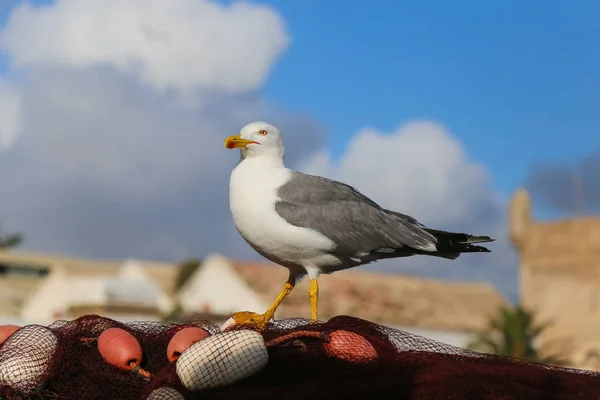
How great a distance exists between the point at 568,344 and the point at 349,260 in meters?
50.6

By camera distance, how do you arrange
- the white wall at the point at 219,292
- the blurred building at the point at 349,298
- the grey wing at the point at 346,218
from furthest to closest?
the white wall at the point at 219,292 < the blurred building at the point at 349,298 < the grey wing at the point at 346,218

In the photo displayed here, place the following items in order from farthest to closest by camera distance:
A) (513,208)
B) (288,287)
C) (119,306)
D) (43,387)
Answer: (513,208) < (119,306) < (288,287) < (43,387)

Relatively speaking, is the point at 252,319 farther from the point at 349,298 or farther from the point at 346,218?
the point at 349,298

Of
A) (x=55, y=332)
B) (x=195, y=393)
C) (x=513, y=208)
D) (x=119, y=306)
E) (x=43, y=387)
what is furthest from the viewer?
(x=513, y=208)

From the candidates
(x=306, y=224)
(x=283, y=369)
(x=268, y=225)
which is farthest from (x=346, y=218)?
(x=283, y=369)

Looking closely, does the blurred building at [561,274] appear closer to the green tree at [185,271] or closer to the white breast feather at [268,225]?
the green tree at [185,271]

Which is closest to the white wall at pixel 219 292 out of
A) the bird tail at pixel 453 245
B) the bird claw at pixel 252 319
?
the bird tail at pixel 453 245

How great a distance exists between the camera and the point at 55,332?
5.84 m

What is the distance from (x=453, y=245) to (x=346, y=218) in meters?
0.93

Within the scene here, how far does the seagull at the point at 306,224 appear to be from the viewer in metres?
6.58

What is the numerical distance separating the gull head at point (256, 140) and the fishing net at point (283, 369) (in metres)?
1.54

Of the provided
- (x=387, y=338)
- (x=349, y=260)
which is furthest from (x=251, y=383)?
(x=349, y=260)

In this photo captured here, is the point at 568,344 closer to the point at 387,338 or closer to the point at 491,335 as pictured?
the point at 491,335

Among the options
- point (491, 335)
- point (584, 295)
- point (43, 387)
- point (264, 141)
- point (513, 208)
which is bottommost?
point (43, 387)
